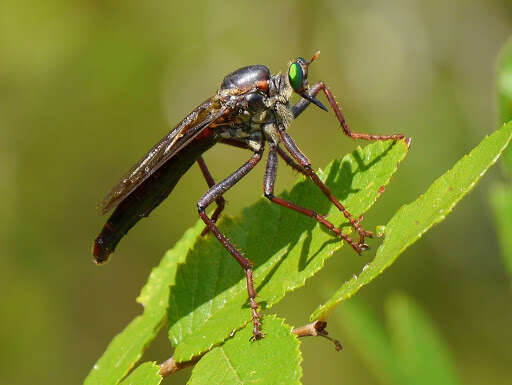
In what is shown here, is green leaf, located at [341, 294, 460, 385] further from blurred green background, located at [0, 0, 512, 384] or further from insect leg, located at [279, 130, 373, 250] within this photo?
blurred green background, located at [0, 0, 512, 384]

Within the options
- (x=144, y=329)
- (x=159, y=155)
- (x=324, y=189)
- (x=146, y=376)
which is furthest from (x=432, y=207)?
(x=159, y=155)

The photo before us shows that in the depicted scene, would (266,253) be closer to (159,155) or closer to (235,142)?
(159,155)

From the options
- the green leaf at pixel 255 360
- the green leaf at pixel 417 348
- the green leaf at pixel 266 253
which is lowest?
the green leaf at pixel 417 348

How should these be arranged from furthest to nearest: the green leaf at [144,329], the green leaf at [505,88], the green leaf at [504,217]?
the green leaf at [504,217], the green leaf at [144,329], the green leaf at [505,88]

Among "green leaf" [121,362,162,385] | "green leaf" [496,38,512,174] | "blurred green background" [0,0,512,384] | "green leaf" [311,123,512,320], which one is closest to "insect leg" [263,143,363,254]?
"green leaf" [311,123,512,320]

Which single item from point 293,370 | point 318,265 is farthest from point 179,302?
point 293,370

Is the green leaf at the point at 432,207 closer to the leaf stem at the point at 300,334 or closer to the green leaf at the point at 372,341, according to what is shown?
the leaf stem at the point at 300,334

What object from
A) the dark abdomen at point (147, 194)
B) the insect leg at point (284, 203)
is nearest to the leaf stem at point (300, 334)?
the insect leg at point (284, 203)

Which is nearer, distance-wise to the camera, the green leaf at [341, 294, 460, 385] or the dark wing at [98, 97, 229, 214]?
the green leaf at [341, 294, 460, 385]
